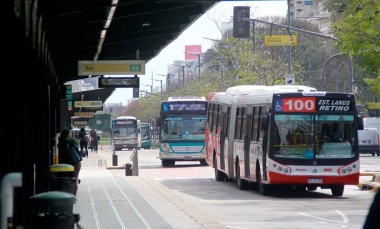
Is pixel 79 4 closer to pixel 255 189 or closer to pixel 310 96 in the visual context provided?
pixel 310 96

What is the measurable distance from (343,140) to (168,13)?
880 cm

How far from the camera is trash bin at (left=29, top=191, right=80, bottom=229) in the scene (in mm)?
12109

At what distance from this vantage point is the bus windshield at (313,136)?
2894 centimetres

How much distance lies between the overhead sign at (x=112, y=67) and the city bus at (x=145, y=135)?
77553mm

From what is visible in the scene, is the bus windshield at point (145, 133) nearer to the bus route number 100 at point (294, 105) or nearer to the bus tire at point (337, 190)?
the bus tire at point (337, 190)

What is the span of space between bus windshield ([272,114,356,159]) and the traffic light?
1000 cm

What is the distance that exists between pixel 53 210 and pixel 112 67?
691 inches

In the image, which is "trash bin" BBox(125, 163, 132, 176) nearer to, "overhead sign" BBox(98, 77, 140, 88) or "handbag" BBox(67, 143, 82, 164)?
"overhead sign" BBox(98, 77, 140, 88)

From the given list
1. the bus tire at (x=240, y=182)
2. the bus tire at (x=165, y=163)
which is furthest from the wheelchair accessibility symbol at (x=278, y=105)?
the bus tire at (x=165, y=163)

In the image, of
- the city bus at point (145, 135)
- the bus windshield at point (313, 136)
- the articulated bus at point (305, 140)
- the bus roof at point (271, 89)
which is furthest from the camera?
the city bus at point (145, 135)

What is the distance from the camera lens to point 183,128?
49.9 meters

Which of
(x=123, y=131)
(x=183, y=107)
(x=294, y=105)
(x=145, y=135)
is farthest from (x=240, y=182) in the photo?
(x=145, y=135)

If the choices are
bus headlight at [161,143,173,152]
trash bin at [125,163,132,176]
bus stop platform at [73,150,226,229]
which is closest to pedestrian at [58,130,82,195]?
bus stop platform at [73,150,226,229]

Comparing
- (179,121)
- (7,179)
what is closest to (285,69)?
(179,121)
